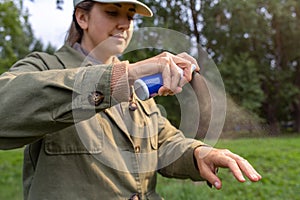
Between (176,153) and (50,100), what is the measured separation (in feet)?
2.64

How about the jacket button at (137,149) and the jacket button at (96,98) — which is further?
the jacket button at (137,149)

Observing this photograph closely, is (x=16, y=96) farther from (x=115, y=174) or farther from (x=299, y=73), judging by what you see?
Result: (x=299, y=73)

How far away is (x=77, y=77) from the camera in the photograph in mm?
1365

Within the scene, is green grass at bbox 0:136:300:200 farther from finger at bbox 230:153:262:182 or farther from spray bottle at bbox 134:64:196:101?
spray bottle at bbox 134:64:196:101

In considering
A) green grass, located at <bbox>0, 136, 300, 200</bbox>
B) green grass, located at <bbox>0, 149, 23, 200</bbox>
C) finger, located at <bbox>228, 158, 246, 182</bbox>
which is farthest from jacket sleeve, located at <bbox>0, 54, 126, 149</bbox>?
green grass, located at <bbox>0, 149, 23, 200</bbox>

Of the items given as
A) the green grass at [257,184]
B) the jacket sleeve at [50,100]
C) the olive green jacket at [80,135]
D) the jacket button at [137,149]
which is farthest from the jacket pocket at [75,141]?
the green grass at [257,184]

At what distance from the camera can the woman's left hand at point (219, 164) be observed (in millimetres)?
1502

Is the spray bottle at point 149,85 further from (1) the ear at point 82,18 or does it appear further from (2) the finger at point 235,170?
(1) the ear at point 82,18

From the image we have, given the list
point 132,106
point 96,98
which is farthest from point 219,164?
point 96,98

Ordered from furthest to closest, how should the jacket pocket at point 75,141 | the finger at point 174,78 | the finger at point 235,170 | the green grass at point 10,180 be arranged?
the green grass at point 10,180 < the jacket pocket at point 75,141 < the finger at point 235,170 < the finger at point 174,78

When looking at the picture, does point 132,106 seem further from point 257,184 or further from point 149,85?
point 257,184

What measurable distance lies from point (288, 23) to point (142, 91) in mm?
17712

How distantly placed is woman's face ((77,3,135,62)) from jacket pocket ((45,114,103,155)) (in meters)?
0.36

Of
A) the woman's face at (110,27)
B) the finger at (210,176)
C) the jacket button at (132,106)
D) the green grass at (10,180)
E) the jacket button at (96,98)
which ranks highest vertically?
the woman's face at (110,27)
